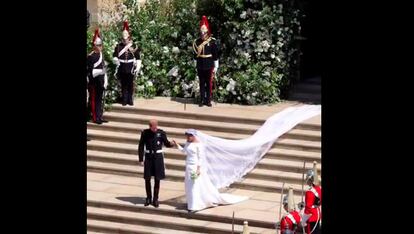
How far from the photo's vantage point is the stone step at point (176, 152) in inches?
745

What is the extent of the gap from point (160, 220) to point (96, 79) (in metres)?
4.34

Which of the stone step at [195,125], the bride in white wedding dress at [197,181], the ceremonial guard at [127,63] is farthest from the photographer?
the ceremonial guard at [127,63]

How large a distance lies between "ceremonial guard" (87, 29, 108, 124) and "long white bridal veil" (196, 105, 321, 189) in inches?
110

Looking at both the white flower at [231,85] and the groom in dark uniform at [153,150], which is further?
the white flower at [231,85]

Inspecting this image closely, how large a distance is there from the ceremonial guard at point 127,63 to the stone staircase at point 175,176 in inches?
11.3

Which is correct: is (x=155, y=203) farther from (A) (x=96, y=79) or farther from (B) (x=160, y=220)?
(A) (x=96, y=79)

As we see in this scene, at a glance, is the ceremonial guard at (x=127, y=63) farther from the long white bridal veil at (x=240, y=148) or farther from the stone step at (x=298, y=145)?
the stone step at (x=298, y=145)

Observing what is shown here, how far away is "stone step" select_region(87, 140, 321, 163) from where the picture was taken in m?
18.9

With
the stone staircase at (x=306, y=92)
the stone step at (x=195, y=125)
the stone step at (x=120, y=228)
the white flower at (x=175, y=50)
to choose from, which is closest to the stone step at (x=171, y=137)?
the stone step at (x=195, y=125)

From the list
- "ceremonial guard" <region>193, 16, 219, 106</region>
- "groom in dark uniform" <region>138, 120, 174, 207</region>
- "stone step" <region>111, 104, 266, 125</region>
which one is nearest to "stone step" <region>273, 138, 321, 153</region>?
"stone step" <region>111, 104, 266, 125</region>

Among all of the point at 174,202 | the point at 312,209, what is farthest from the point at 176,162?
the point at 312,209
